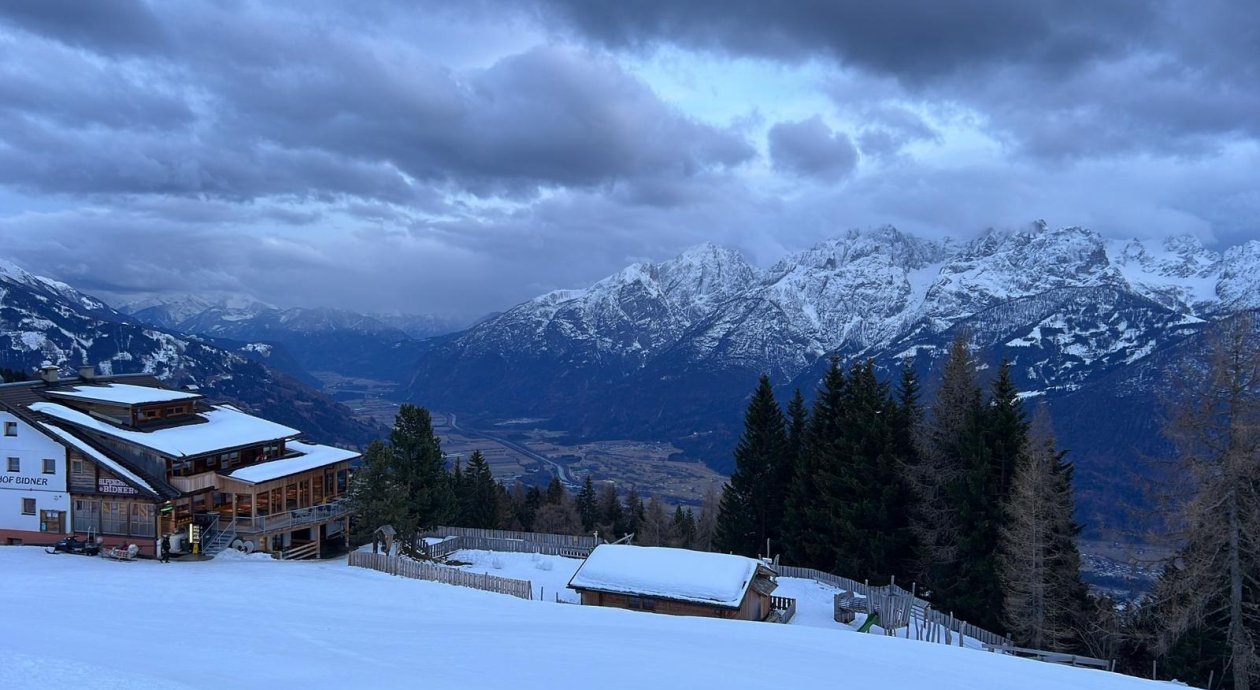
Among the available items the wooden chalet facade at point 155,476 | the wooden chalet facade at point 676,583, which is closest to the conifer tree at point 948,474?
the wooden chalet facade at point 676,583

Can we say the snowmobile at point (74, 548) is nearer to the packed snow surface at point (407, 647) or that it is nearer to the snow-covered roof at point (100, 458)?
the snow-covered roof at point (100, 458)

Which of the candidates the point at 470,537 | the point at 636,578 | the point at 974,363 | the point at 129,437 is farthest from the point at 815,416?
the point at 129,437

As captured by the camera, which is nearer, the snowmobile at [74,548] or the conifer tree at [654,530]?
the snowmobile at [74,548]

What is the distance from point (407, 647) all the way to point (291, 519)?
27056 mm

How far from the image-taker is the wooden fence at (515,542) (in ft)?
150

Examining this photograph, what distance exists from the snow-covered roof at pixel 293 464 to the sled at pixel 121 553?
5.50 meters

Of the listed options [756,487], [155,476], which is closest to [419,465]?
[155,476]

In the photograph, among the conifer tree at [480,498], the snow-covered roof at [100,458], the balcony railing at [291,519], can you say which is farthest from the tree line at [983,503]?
the conifer tree at [480,498]

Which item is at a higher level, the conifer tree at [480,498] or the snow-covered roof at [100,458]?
the snow-covered roof at [100,458]

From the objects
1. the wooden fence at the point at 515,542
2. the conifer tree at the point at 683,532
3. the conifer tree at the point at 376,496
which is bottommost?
the conifer tree at the point at 683,532

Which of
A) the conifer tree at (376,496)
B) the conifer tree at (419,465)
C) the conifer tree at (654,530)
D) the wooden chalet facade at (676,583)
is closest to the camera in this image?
the wooden chalet facade at (676,583)

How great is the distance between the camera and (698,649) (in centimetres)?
1970

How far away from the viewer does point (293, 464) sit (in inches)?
1740

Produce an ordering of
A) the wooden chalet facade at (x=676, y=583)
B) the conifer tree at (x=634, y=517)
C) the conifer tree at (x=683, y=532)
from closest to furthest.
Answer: the wooden chalet facade at (x=676, y=583)
the conifer tree at (x=683, y=532)
the conifer tree at (x=634, y=517)
